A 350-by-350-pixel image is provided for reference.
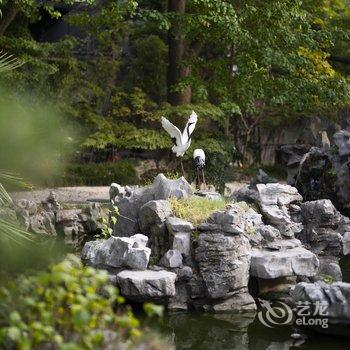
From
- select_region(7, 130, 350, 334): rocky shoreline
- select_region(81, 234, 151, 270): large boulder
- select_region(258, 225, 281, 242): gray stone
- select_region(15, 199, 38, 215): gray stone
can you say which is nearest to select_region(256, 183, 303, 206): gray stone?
select_region(7, 130, 350, 334): rocky shoreline

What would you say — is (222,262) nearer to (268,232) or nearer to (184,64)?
(268,232)

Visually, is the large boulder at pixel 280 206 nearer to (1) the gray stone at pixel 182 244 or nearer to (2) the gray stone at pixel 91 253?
(1) the gray stone at pixel 182 244

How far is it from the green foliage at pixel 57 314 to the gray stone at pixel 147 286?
11.7ft

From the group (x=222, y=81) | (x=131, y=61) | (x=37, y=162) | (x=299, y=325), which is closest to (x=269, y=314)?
(x=299, y=325)

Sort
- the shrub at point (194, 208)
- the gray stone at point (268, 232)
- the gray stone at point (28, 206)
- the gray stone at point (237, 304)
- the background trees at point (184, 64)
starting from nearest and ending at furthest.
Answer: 1. the gray stone at point (237, 304)
2. the shrub at point (194, 208)
3. the gray stone at point (268, 232)
4. the gray stone at point (28, 206)
5. the background trees at point (184, 64)

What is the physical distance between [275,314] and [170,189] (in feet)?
8.04

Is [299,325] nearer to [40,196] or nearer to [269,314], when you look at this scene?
[269,314]

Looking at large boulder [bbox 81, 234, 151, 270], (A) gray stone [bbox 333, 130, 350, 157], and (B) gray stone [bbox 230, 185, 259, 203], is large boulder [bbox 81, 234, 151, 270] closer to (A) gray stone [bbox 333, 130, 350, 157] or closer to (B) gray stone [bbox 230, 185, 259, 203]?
(B) gray stone [bbox 230, 185, 259, 203]

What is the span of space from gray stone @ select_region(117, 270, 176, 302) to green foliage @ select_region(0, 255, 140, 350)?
3.56m

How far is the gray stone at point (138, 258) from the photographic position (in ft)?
23.5

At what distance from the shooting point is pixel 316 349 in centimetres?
596

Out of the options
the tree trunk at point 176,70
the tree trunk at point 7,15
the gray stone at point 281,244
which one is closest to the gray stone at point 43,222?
the gray stone at point 281,244

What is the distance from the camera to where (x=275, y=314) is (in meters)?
6.93

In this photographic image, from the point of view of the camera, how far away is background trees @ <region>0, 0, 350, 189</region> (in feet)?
43.3
